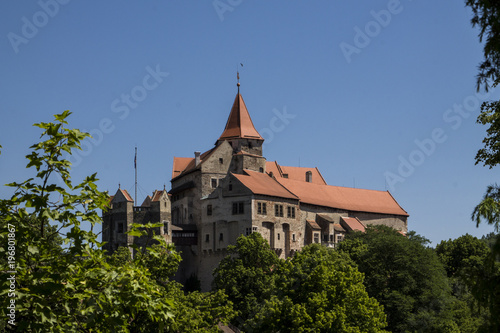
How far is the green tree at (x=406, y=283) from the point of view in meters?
59.5

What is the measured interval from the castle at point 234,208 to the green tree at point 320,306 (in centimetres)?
2875

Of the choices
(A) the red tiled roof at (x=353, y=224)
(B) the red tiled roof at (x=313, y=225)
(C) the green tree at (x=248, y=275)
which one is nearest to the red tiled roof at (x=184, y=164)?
(B) the red tiled roof at (x=313, y=225)

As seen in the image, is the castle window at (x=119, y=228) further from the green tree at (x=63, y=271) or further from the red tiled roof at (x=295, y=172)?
the green tree at (x=63, y=271)

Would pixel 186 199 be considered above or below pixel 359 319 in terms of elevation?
above

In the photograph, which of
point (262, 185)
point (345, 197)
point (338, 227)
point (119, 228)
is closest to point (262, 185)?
point (262, 185)

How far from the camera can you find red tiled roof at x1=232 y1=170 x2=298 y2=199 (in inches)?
3194

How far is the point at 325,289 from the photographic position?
4688 centimetres

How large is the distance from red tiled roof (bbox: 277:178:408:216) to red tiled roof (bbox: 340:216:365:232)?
1.70m

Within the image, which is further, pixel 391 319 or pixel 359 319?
pixel 391 319

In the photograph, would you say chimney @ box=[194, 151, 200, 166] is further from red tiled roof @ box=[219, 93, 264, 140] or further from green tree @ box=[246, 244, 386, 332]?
green tree @ box=[246, 244, 386, 332]

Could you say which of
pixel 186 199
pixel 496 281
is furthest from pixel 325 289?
pixel 186 199

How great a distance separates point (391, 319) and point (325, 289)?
17.1m

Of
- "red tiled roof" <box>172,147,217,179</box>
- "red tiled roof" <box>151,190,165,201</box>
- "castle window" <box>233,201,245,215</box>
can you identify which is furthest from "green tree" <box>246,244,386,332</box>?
"red tiled roof" <box>172,147,217,179</box>

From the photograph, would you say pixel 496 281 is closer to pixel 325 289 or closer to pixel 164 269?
pixel 325 289
